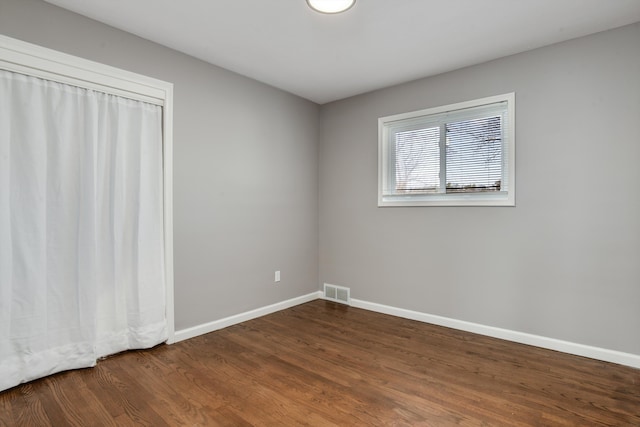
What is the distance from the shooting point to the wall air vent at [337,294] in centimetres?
423

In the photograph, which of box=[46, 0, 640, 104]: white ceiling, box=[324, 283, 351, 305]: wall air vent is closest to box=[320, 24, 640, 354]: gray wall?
box=[46, 0, 640, 104]: white ceiling

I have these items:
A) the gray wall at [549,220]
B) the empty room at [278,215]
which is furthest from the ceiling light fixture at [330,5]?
the gray wall at [549,220]

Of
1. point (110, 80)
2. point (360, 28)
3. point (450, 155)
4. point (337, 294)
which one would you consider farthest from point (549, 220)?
point (110, 80)

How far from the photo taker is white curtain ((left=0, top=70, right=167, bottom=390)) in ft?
7.22

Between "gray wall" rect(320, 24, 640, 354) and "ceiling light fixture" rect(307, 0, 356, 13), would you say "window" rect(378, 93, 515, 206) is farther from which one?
"ceiling light fixture" rect(307, 0, 356, 13)

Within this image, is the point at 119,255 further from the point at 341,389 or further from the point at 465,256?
the point at 465,256

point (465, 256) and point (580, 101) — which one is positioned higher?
point (580, 101)

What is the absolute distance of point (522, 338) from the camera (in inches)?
118

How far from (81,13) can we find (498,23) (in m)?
3.17

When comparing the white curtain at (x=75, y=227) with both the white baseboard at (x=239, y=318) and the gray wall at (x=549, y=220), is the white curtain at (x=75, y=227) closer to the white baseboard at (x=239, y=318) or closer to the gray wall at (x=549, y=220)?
the white baseboard at (x=239, y=318)

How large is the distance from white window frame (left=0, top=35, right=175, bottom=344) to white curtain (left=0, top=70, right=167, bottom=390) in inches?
2.1

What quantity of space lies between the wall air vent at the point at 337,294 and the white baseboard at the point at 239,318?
0.14 m

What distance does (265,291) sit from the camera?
3.85m

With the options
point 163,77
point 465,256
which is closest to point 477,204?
point 465,256
